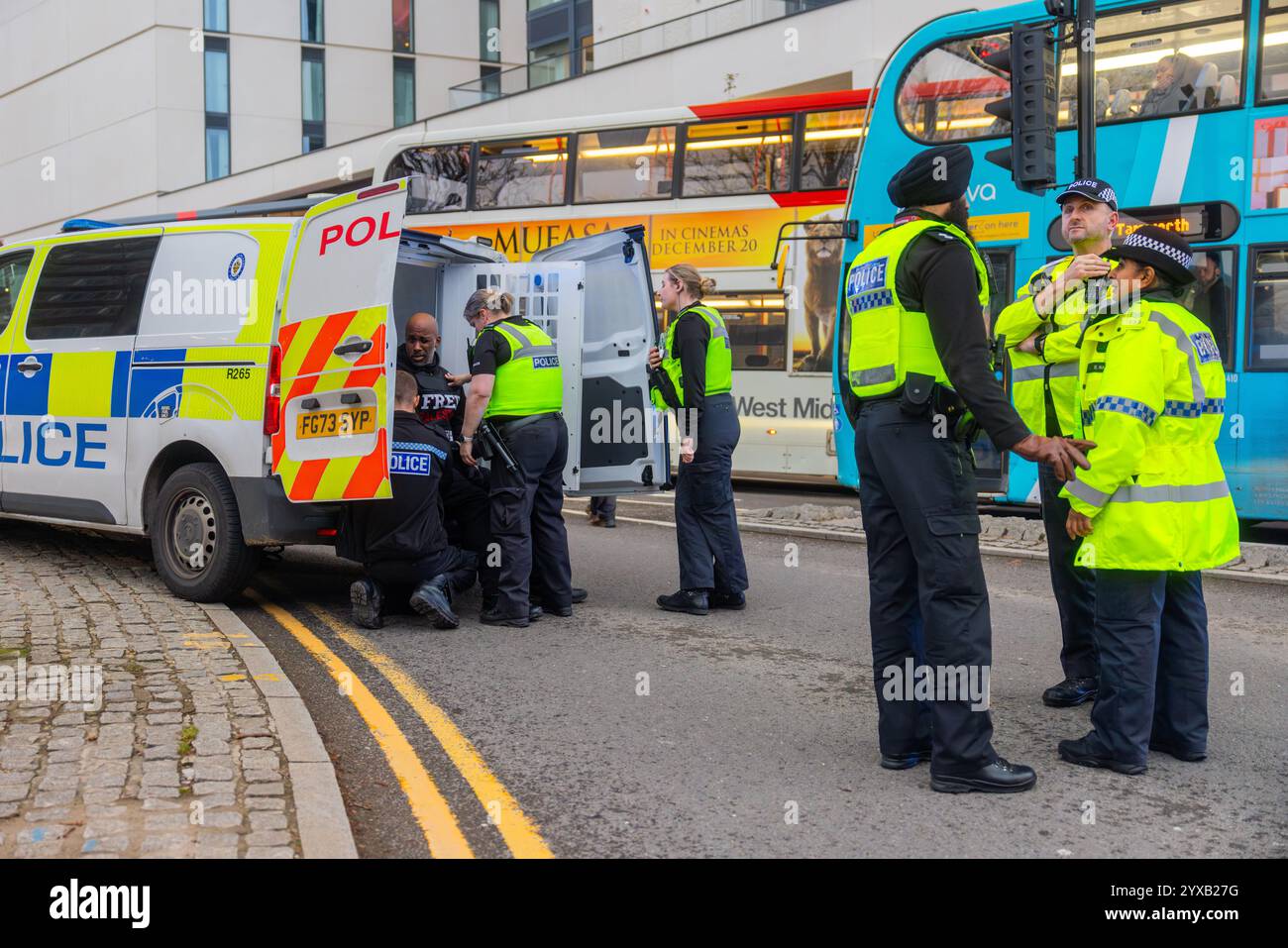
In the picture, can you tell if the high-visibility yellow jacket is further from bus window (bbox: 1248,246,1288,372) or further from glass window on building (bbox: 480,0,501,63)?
glass window on building (bbox: 480,0,501,63)

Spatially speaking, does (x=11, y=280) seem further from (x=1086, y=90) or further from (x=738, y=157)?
(x=738, y=157)

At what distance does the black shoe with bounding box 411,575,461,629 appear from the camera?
6680 millimetres

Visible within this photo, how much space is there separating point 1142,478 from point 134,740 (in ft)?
11.9

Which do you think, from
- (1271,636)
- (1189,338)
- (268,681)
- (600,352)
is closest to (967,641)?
(1189,338)

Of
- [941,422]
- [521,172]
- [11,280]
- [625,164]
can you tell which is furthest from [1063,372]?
[521,172]

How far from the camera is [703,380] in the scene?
7.34 m

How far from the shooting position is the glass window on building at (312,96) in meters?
40.9

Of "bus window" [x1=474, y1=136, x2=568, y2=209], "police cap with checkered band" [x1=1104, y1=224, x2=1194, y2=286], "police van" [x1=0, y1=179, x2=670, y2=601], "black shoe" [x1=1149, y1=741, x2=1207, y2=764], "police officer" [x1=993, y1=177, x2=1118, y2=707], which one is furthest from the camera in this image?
"bus window" [x1=474, y1=136, x2=568, y2=209]

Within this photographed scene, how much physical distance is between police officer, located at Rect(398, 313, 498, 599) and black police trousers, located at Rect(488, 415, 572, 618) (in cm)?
30

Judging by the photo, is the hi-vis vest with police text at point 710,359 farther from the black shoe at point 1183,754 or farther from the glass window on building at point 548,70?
the glass window on building at point 548,70

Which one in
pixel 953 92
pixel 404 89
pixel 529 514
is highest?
pixel 404 89

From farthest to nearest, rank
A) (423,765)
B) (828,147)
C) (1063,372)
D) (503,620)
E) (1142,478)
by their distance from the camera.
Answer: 1. (828,147)
2. (503,620)
3. (1063,372)
4. (423,765)
5. (1142,478)

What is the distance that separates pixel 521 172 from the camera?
1489 cm

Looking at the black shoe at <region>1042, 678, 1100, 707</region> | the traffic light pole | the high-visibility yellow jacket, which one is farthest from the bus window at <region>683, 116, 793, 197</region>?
the high-visibility yellow jacket
